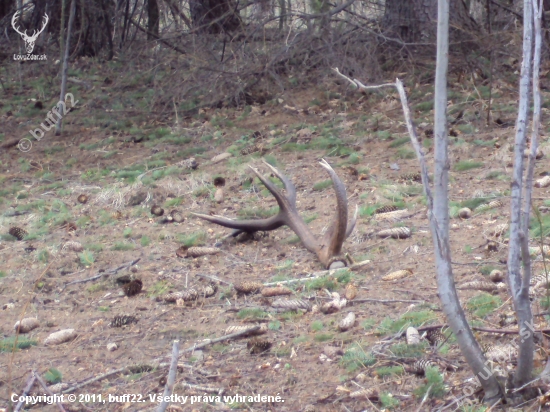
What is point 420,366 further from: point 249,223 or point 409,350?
point 249,223

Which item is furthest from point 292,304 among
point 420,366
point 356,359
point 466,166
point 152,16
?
point 152,16

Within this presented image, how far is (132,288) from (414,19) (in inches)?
222

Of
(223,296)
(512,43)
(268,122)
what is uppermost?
(512,43)

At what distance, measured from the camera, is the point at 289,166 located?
7.04 metres

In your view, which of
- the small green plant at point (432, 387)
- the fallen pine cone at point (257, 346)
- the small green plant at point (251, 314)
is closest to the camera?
the small green plant at point (432, 387)

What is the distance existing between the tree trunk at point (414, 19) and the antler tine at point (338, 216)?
15.8ft

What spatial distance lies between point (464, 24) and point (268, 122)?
251 cm

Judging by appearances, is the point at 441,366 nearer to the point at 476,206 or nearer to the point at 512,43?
the point at 476,206

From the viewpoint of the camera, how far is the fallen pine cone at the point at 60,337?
12.9ft

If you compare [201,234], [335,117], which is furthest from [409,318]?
[335,117]

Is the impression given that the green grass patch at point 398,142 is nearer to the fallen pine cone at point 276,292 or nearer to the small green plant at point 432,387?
the fallen pine cone at point 276,292

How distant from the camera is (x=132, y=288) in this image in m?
4.47

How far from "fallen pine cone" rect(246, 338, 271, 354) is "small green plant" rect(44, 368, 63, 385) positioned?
90 cm

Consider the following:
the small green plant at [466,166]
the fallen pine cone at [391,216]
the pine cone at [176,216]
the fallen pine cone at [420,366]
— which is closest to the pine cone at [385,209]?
the fallen pine cone at [391,216]
